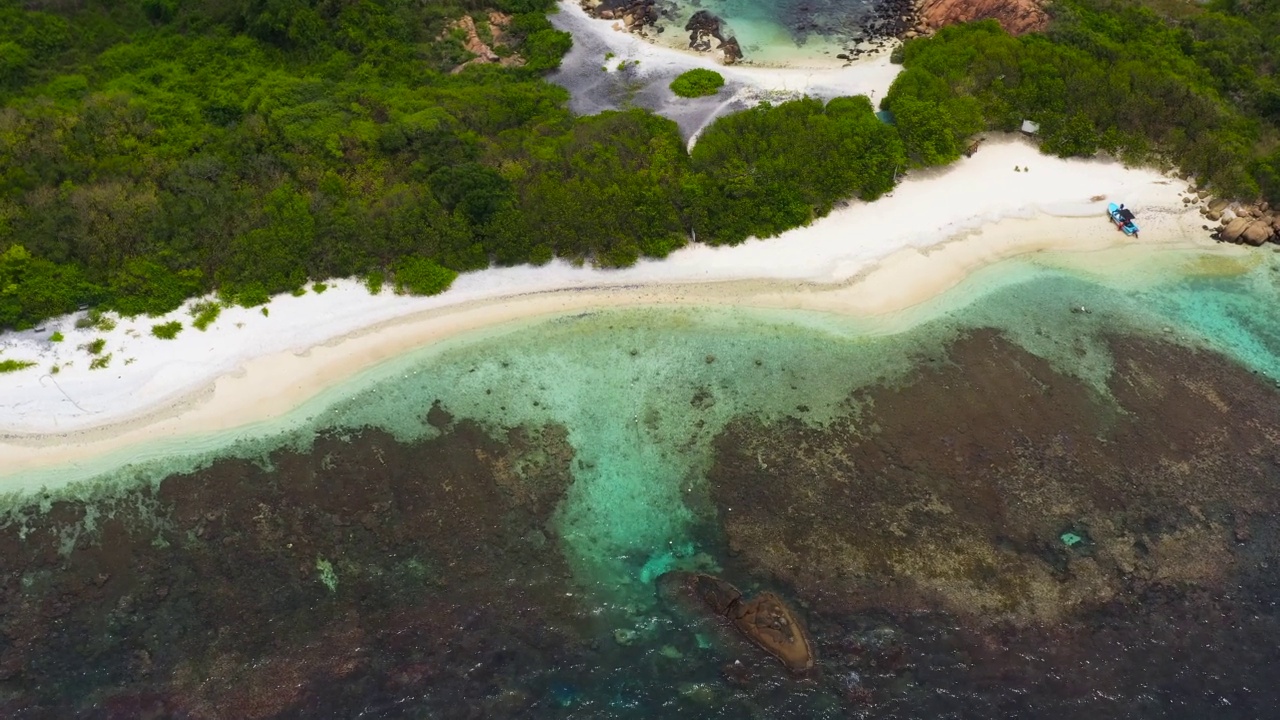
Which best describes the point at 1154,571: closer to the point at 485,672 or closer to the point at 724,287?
the point at 724,287

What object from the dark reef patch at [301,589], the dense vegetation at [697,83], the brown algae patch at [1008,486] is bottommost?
the dark reef patch at [301,589]

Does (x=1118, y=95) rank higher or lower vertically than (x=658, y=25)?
lower

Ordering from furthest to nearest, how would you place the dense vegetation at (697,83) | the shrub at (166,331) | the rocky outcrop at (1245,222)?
the dense vegetation at (697,83)
the rocky outcrop at (1245,222)
the shrub at (166,331)

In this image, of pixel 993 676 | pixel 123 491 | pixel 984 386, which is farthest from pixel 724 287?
pixel 123 491

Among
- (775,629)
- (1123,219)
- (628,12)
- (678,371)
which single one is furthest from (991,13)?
(775,629)

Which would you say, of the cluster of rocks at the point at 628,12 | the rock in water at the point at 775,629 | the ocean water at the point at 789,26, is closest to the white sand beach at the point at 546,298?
the ocean water at the point at 789,26

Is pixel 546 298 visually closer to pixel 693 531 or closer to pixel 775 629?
pixel 693 531

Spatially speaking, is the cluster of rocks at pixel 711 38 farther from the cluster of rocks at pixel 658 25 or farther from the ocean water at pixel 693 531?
the ocean water at pixel 693 531
